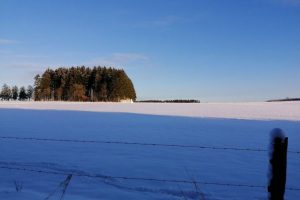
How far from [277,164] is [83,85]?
133 meters

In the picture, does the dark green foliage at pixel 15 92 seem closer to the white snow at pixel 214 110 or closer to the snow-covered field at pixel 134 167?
the white snow at pixel 214 110

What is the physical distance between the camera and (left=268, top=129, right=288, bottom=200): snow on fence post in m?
5.16

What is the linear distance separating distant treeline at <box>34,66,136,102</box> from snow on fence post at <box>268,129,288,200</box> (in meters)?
119

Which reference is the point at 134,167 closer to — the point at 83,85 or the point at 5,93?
the point at 83,85

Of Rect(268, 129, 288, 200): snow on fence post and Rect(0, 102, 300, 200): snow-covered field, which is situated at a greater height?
Rect(268, 129, 288, 200): snow on fence post

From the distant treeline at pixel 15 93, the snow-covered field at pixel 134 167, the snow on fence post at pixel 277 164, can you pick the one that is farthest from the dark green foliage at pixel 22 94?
the snow on fence post at pixel 277 164

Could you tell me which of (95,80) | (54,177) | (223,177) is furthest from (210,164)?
(95,80)

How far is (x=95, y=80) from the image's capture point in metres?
134

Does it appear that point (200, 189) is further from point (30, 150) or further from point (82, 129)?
point (82, 129)

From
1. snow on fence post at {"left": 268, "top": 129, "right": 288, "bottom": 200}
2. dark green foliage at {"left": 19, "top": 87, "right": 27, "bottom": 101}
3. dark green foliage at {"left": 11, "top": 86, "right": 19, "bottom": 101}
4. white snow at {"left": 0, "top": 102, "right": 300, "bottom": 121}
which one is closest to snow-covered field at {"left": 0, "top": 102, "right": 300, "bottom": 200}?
snow on fence post at {"left": 268, "top": 129, "right": 288, "bottom": 200}

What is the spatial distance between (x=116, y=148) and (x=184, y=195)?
16.5 feet

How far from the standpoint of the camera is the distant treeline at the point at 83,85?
128 meters

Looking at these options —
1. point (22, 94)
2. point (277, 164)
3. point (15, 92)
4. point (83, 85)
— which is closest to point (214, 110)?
point (277, 164)

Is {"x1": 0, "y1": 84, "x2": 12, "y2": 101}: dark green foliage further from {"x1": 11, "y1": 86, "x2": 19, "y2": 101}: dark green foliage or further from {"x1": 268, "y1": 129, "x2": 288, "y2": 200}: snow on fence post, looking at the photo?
{"x1": 268, "y1": 129, "x2": 288, "y2": 200}: snow on fence post
